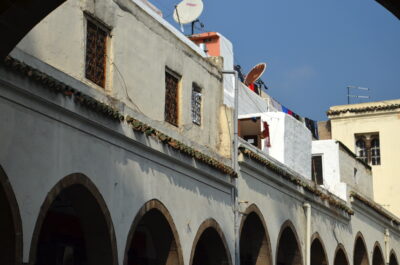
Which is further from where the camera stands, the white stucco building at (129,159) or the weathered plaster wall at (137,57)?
the weathered plaster wall at (137,57)

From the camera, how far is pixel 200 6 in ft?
73.2

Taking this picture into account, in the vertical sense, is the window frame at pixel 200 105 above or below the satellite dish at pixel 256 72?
below

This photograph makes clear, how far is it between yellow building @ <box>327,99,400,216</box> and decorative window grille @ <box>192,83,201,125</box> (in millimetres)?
22483

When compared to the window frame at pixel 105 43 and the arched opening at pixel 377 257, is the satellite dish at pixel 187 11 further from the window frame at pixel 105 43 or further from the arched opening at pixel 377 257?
the arched opening at pixel 377 257

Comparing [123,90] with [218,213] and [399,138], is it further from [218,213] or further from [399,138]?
[399,138]

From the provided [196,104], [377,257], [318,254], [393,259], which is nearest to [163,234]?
[196,104]

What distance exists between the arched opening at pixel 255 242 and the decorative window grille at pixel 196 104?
2.88 meters

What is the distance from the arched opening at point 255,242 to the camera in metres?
20.0

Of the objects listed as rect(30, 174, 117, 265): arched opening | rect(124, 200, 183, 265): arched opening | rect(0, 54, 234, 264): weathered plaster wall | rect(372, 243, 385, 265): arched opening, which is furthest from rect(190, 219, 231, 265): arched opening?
rect(372, 243, 385, 265): arched opening

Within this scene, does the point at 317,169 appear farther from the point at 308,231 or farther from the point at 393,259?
the point at 308,231

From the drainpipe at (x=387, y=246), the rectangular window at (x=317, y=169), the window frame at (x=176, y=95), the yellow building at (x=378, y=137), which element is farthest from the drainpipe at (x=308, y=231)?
the yellow building at (x=378, y=137)

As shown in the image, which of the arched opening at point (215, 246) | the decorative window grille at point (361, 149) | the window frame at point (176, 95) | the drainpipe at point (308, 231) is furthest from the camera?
the decorative window grille at point (361, 149)

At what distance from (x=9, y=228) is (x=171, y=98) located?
659 centimetres

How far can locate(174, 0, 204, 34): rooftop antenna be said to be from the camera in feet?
73.4
